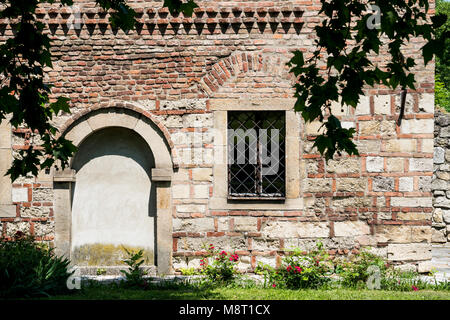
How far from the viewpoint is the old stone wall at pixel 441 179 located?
32.7ft

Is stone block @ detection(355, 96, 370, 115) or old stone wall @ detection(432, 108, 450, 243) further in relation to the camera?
old stone wall @ detection(432, 108, 450, 243)

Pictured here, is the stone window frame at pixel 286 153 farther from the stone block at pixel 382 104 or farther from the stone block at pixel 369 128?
the stone block at pixel 382 104

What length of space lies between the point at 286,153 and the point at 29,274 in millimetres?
4109

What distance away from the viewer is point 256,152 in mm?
7781

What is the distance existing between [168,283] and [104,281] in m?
1.08

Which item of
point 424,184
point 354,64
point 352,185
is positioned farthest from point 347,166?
point 354,64

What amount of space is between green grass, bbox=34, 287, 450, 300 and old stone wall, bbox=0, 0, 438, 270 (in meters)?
1.08

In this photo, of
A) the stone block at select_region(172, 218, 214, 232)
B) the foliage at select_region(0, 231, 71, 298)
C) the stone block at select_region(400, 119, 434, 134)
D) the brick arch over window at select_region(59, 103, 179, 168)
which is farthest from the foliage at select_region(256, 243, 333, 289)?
the foliage at select_region(0, 231, 71, 298)

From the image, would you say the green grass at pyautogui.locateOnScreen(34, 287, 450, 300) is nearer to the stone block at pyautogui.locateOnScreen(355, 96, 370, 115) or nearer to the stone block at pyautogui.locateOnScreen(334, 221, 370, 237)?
the stone block at pyautogui.locateOnScreen(334, 221, 370, 237)

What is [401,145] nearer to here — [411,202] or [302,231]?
[411,202]

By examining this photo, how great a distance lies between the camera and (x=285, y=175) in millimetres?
7664

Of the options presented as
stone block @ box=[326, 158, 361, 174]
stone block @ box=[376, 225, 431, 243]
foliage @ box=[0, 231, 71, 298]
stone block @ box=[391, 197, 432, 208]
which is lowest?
foliage @ box=[0, 231, 71, 298]

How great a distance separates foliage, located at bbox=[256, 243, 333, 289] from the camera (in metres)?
6.77

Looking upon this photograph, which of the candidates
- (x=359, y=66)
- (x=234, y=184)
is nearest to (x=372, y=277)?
(x=234, y=184)
